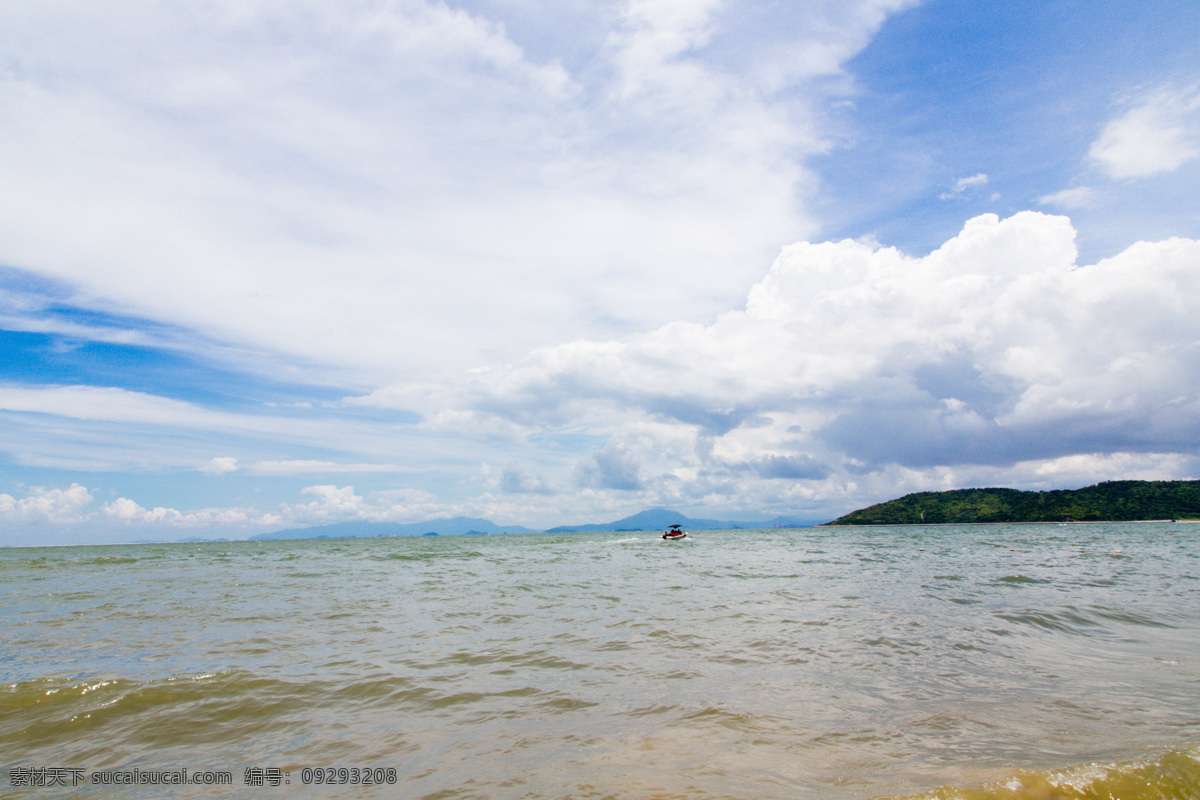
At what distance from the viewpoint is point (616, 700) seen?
9.67 m

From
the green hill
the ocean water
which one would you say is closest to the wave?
the ocean water

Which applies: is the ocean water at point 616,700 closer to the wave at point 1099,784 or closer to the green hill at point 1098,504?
the wave at point 1099,784

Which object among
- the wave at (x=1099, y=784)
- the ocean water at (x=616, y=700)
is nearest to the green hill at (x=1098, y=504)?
the ocean water at (x=616, y=700)

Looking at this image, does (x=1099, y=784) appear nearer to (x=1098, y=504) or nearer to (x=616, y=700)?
(x=616, y=700)

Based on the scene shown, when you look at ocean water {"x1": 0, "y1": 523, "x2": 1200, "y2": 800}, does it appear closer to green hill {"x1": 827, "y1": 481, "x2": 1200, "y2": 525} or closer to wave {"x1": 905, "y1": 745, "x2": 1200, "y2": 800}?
wave {"x1": 905, "y1": 745, "x2": 1200, "y2": 800}

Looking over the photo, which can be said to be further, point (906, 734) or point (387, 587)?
point (387, 587)

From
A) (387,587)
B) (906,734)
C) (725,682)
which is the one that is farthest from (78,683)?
(387,587)

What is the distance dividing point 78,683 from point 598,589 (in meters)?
17.9

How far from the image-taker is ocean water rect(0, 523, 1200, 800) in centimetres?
665

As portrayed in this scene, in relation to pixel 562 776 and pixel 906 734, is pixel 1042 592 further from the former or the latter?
pixel 562 776

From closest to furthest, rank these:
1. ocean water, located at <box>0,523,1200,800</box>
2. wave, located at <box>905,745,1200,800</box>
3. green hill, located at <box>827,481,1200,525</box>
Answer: wave, located at <box>905,745,1200,800</box> → ocean water, located at <box>0,523,1200,800</box> → green hill, located at <box>827,481,1200,525</box>

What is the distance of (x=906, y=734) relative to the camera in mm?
7777

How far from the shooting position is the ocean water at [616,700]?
21.8ft

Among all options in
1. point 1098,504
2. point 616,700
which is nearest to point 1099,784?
point 616,700
